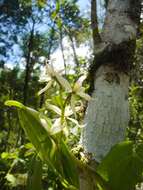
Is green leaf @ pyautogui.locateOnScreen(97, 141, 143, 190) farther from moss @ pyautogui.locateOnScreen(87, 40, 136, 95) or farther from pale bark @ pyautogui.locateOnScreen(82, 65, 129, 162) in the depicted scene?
moss @ pyautogui.locateOnScreen(87, 40, 136, 95)

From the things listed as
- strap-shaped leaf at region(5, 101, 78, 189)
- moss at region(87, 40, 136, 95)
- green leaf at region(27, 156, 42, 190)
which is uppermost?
moss at region(87, 40, 136, 95)

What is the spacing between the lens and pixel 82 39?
12969 mm

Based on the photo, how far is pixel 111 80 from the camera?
4.86ft

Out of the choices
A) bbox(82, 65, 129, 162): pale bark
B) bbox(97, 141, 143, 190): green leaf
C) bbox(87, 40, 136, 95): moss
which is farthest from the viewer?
bbox(87, 40, 136, 95): moss

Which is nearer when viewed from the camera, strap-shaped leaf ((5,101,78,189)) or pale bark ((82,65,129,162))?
strap-shaped leaf ((5,101,78,189))

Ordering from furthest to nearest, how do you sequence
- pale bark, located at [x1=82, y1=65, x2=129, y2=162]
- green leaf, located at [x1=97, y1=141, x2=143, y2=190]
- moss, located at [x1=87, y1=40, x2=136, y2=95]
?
1. moss, located at [x1=87, y1=40, x2=136, y2=95]
2. pale bark, located at [x1=82, y1=65, x2=129, y2=162]
3. green leaf, located at [x1=97, y1=141, x2=143, y2=190]

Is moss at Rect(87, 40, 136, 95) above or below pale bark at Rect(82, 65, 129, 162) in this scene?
above

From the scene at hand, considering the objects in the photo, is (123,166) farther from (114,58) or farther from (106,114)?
(114,58)

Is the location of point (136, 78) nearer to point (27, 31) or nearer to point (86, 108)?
point (86, 108)

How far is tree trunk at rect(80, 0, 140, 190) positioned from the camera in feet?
4.58

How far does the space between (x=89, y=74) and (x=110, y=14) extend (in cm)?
22

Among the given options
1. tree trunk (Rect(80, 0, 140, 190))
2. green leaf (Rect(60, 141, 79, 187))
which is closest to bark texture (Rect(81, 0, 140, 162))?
tree trunk (Rect(80, 0, 140, 190))

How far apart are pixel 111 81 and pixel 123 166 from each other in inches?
13.3

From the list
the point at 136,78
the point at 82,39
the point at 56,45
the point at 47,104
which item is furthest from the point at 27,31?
the point at 47,104
